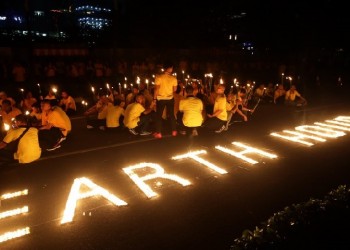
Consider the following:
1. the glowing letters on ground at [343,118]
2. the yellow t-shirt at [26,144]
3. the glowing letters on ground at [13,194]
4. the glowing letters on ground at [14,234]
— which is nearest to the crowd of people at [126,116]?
the yellow t-shirt at [26,144]

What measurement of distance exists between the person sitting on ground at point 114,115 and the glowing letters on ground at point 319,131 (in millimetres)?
4438

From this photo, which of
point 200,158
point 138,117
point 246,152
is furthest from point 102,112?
point 246,152

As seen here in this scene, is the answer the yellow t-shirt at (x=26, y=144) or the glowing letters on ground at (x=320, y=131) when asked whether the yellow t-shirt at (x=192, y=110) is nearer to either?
the glowing letters on ground at (x=320, y=131)

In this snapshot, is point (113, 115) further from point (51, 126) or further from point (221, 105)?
point (221, 105)

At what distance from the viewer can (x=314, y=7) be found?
85.0 feet

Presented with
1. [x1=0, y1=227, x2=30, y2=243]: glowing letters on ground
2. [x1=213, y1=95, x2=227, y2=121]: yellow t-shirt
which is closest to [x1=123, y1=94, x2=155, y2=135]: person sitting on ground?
[x1=213, y1=95, x2=227, y2=121]: yellow t-shirt

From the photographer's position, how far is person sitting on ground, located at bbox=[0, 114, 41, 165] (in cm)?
709

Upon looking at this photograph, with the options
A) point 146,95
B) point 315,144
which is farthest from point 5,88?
point 315,144

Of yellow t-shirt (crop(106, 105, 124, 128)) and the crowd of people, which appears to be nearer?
the crowd of people

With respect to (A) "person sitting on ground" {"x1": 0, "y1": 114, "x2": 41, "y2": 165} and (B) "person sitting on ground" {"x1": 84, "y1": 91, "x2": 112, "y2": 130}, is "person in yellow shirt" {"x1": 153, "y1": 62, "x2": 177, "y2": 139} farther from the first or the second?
(A) "person sitting on ground" {"x1": 0, "y1": 114, "x2": 41, "y2": 165}

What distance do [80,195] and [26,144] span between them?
6.97 ft

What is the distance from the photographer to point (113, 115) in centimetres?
1001

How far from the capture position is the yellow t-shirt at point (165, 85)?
897cm

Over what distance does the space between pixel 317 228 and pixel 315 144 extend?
6070mm
